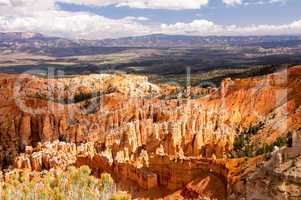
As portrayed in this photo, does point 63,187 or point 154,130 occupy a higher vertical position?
point 154,130

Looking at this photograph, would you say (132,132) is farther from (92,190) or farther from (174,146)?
(92,190)

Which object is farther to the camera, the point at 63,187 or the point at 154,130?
the point at 154,130

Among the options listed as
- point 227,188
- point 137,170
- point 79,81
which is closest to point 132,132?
point 137,170

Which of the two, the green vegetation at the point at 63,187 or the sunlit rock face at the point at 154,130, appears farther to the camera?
the sunlit rock face at the point at 154,130
